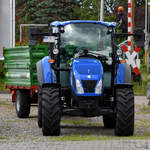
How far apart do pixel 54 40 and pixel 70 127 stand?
2465mm

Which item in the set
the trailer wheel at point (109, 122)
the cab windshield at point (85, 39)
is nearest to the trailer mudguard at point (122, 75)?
the cab windshield at point (85, 39)

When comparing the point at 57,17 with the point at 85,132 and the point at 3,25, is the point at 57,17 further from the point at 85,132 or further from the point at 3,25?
the point at 85,132

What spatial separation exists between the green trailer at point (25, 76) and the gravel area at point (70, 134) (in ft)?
1.31

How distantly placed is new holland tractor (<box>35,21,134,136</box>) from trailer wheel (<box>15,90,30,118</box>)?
9.47 ft

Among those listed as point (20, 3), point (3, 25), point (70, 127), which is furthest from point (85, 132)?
point (20, 3)

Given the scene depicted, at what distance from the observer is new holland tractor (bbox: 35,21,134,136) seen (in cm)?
1516

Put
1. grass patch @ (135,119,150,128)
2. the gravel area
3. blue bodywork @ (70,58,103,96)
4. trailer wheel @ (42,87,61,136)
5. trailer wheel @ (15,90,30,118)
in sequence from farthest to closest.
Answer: trailer wheel @ (15,90,30,118)
grass patch @ (135,119,150,128)
blue bodywork @ (70,58,103,96)
trailer wheel @ (42,87,61,136)
the gravel area

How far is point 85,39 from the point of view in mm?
16297

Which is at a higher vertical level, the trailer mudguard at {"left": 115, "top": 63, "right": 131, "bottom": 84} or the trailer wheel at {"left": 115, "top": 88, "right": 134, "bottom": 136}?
the trailer mudguard at {"left": 115, "top": 63, "right": 131, "bottom": 84}

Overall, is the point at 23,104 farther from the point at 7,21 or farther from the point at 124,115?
the point at 7,21

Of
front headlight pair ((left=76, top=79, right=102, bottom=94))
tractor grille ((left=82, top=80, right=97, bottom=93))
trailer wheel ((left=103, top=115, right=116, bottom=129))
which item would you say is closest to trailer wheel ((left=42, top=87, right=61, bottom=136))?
front headlight pair ((left=76, top=79, right=102, bottom=94))

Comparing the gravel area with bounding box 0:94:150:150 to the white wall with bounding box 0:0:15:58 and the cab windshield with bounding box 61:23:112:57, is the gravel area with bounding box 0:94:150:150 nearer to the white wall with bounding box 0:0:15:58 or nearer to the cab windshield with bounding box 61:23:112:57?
the cab windshield with bounding box 61:23:112:57

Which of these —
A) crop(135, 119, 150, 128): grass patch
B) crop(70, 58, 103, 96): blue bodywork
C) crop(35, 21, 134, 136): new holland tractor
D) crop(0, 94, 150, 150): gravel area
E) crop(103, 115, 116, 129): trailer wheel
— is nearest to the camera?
crop(0, 94, 150, 150): gravel area

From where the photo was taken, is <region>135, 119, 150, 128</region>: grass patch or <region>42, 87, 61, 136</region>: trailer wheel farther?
<region>135, 119, 150, 128</region>: grass patch
